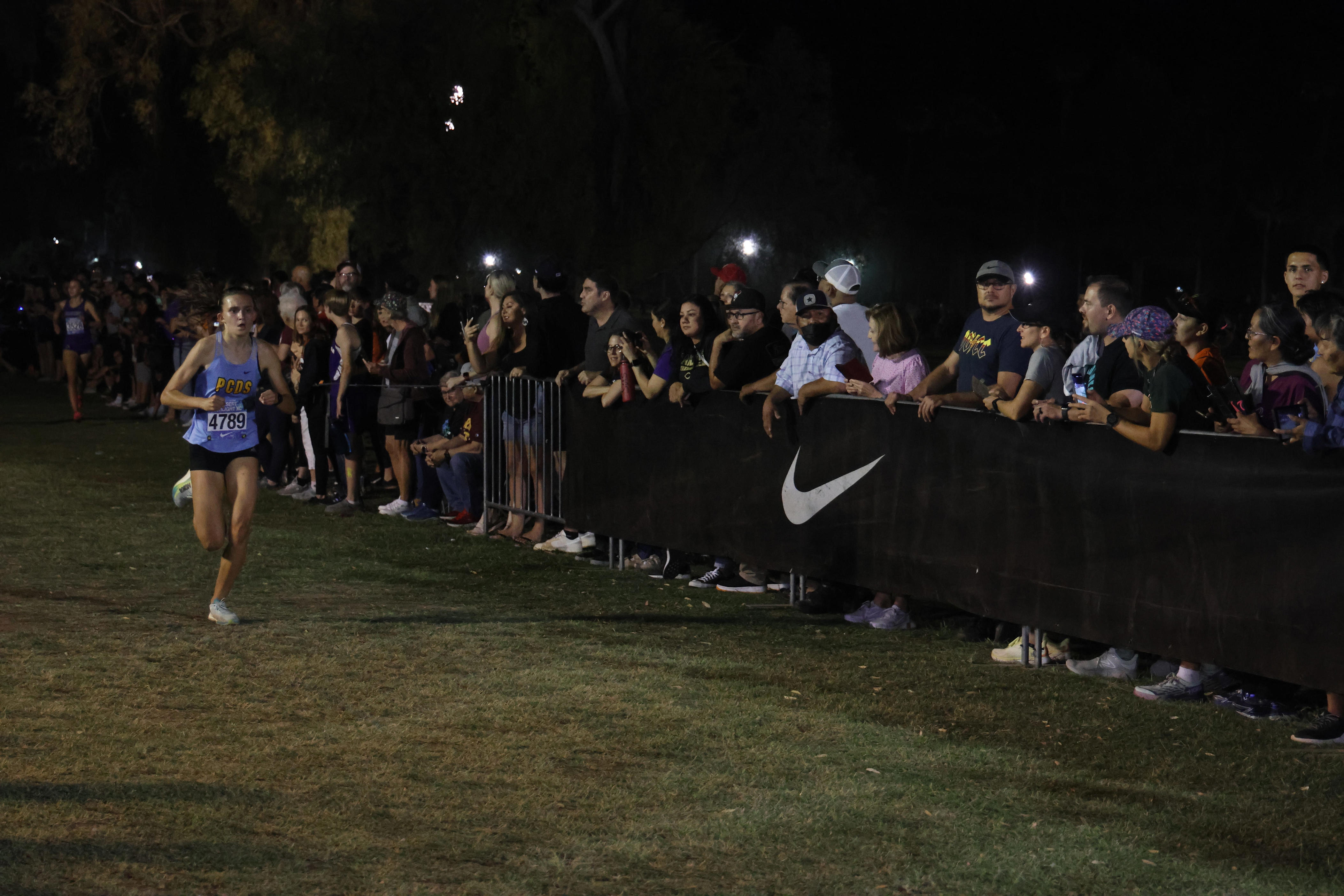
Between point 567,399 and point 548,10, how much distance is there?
23.4 metres

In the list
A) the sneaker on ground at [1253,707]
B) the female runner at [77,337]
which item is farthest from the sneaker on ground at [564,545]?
the female runner at [77,337]

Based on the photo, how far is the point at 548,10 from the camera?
34250 mm

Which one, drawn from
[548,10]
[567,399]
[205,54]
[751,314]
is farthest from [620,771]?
[205,54]

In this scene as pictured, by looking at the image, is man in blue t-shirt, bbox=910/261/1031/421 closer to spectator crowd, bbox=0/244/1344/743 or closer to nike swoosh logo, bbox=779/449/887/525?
spectator crowd, bbox=0/244/1344/743

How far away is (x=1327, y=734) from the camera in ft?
23.9

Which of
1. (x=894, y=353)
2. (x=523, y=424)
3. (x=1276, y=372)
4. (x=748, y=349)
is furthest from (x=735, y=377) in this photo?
(x=1276, y=372)

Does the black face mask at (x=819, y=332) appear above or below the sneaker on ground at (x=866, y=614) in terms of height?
above

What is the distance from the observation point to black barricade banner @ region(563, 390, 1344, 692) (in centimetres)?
725

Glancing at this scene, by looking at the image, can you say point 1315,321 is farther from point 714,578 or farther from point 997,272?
point 714,578

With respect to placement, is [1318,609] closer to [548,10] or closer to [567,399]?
[567,399]

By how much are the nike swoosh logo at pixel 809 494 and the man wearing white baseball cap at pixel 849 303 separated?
4.10 feet

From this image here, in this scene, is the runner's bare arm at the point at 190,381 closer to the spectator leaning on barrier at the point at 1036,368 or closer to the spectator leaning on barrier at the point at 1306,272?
the spectator leaning on barrier at the point at 1036,368

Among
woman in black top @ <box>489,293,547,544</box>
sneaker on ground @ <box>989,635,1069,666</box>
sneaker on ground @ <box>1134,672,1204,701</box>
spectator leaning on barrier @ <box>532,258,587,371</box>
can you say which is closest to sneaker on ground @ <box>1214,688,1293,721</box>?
sneaker on ground @ <box>1134,672,1204,701</box>

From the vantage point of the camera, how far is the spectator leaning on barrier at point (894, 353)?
10078 mm
